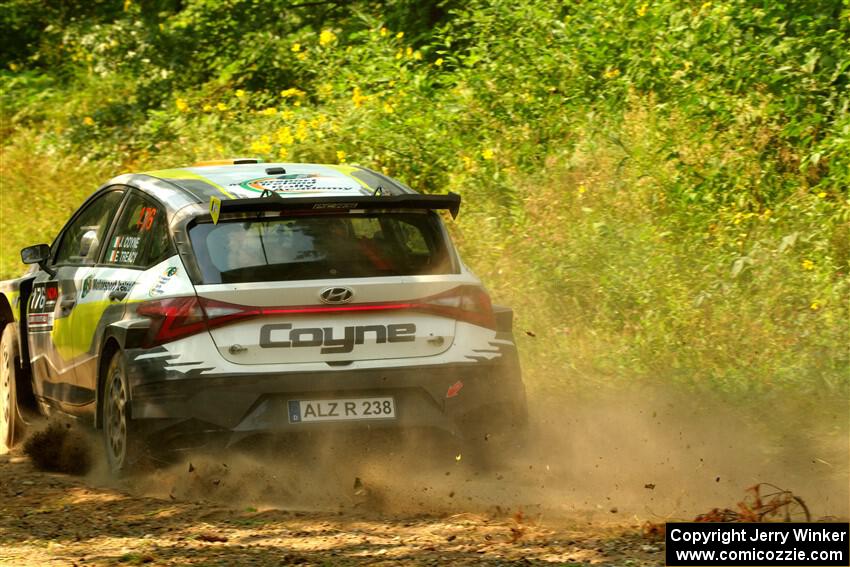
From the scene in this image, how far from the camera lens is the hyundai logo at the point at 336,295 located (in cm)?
653

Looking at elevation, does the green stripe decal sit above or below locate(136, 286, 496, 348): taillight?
above

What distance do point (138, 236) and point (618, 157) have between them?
17.4 ft

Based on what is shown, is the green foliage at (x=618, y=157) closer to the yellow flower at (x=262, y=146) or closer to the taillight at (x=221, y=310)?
the yellow flower at (x=262, y=146)

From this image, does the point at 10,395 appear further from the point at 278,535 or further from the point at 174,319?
the point at 278,535

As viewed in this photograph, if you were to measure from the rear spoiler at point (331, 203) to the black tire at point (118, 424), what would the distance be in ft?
3.30

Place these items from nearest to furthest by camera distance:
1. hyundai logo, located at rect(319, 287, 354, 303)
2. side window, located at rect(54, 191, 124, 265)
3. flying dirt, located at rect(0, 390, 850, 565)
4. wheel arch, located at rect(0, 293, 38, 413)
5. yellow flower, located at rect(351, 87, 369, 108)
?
flying dirt, located at rect(0, 390, 850, 565)
hyundai logo, located at rect(319, 287, 354, 303)
side window, located at rect(54, 191, 124, 265)
wheel arch, located at rect(0, 293, 38, 413)
yellow flower, located at rect(351, 87, 369, 108)

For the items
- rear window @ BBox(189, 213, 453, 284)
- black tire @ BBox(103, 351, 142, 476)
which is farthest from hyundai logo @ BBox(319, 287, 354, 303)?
black tire @ BBox(103, 351, 142, 476)

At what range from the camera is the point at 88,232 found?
8289 millimetres

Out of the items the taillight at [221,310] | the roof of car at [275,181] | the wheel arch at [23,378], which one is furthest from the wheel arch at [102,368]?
the wheel arch at [23,378]

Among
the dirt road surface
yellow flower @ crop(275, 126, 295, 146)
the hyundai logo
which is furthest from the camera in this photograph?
yellow flower @ crop(275, 126, 295, 146)

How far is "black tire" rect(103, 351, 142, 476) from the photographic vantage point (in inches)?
→ 260

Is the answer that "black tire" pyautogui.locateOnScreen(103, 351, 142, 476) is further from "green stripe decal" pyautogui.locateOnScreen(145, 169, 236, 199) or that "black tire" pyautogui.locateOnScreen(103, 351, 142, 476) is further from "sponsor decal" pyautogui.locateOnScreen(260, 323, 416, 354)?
"green stripe decal" pyautogui.locateOnScreen(145, 169, 236, 199)

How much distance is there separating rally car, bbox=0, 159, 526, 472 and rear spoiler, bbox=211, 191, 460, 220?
11 mm

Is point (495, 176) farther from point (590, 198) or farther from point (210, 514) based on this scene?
point (210, 514)
